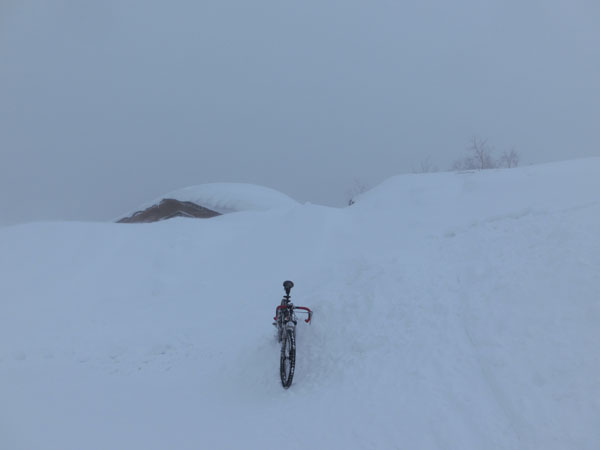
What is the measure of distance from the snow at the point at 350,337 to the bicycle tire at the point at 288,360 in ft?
0.72

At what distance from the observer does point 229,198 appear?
3319 cm

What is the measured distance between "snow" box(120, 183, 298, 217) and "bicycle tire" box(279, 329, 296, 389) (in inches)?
975

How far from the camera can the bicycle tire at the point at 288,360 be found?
236 inches

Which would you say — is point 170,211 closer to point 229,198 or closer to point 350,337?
point 229,198

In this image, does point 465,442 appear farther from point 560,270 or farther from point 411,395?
point 560,270

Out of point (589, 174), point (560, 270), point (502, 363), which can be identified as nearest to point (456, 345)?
point (502, 363)

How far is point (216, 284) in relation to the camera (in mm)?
12734

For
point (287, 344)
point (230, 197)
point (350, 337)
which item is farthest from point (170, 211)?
point (350, 337)

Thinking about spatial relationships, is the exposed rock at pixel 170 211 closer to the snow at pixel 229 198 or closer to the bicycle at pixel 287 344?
the snow at pixel 229 198

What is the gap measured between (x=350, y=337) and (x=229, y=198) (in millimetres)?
27992

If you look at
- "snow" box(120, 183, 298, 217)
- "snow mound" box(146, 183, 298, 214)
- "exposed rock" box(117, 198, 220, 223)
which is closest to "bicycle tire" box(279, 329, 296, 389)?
"snow mound" box(146, 183, 298, 214)

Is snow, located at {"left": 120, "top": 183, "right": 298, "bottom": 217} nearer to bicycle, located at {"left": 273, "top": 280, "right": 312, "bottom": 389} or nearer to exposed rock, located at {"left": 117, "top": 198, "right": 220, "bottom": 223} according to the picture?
exposed rock, located at {"left": 117, "top": 198, "right": 220, "bottom": 223}

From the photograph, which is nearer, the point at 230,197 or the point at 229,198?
the point at 229,198

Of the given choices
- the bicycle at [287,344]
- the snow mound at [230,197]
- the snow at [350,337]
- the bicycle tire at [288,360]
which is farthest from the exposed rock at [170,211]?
the bicycle tire at [288,360]
